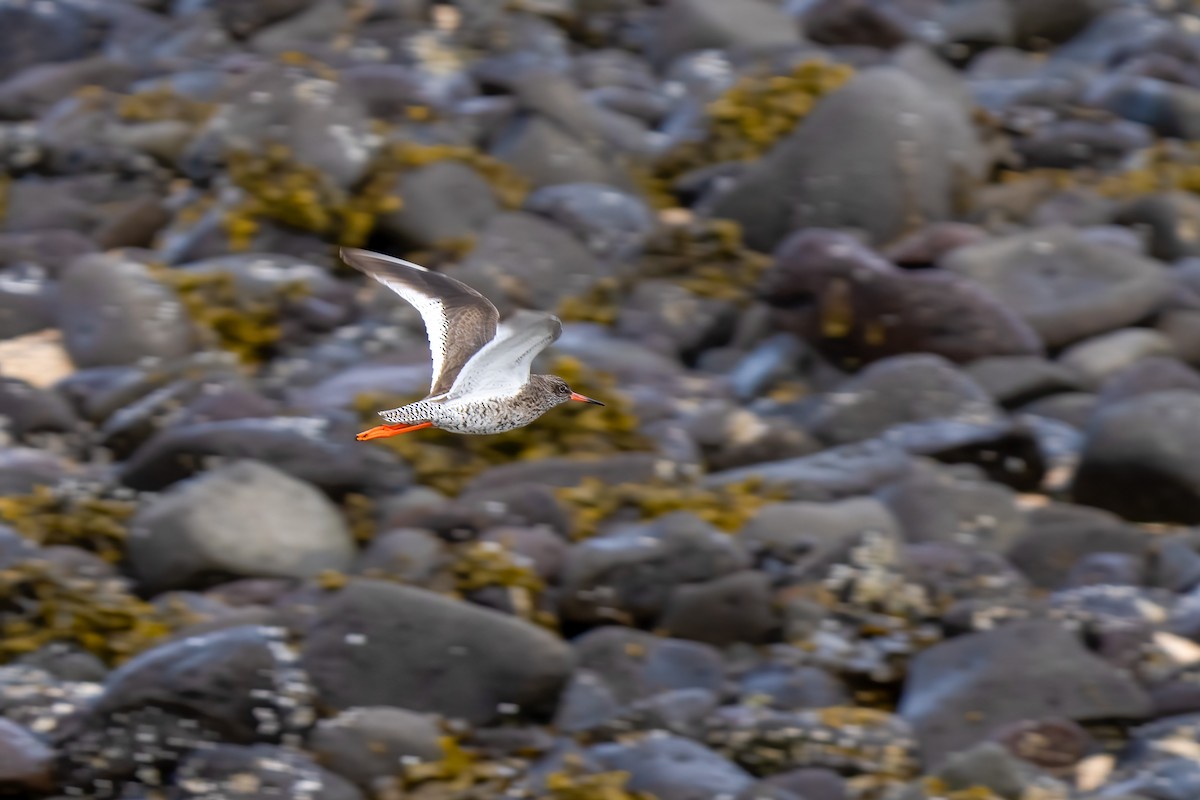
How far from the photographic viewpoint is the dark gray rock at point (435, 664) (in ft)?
30.5

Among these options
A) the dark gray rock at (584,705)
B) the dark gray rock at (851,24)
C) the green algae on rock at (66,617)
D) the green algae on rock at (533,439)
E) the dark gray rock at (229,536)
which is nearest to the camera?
the dark gray rock at (584,705)

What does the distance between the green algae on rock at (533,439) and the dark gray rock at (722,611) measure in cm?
189

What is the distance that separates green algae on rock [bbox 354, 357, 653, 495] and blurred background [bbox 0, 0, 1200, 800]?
3cm

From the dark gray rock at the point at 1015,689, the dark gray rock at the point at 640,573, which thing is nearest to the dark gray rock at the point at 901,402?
the dark gray rock at the point at 640,573

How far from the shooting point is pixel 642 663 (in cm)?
988

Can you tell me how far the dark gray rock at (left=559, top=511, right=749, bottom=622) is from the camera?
10312 millimetres

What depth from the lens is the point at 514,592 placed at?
1017 centimetres

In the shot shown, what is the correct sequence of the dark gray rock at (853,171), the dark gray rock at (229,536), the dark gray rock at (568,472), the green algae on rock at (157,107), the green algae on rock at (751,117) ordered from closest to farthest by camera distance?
the dark gray rock at (229,536)
the dark gray rock at (568,472)
the dark gray rock at (853,171)
the green algae on rock at (751,117)
the green algae on rock at (157,107)

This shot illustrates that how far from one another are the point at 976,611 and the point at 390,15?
11.1 metres

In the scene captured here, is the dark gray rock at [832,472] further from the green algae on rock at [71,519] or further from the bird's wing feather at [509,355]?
the bird's wing feather at [509,355]

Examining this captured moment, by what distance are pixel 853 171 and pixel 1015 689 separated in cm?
613

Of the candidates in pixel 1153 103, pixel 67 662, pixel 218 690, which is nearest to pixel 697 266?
pixel 1153 103

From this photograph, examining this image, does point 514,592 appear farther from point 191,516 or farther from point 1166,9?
point 1166,9

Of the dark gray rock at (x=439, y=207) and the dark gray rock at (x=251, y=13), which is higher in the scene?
the dark gray rock at (x=439, y=207)
